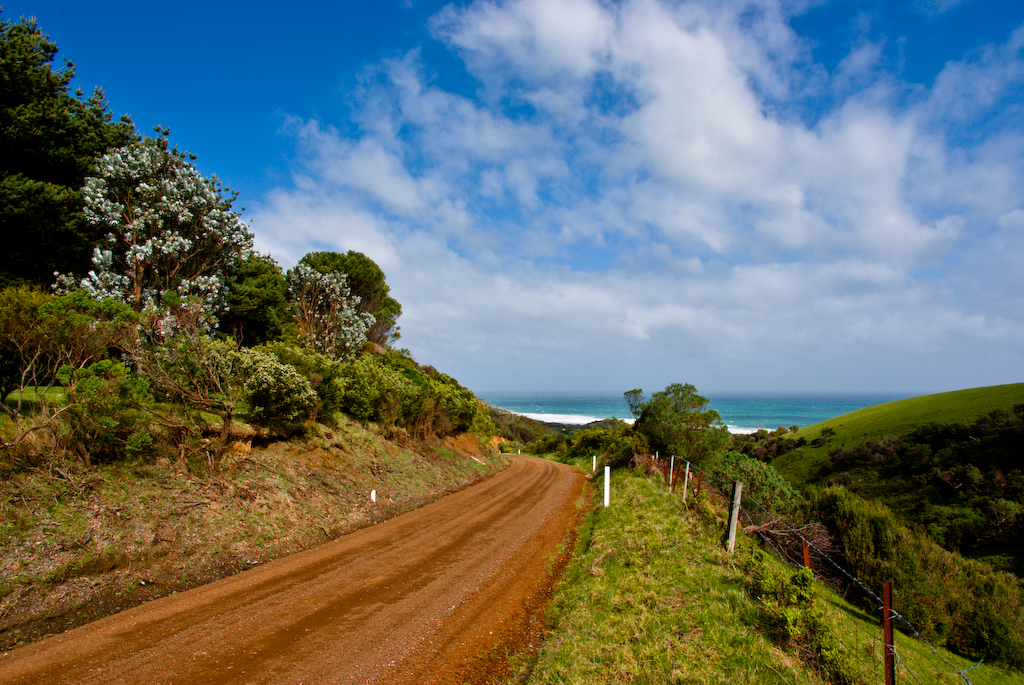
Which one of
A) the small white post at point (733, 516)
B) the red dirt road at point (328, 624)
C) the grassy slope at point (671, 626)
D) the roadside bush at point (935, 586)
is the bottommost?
the roadside bush at point (935, 586)

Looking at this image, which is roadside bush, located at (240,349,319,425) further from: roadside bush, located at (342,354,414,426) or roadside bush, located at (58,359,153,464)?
roadside bush, located at (342,354,414,426)

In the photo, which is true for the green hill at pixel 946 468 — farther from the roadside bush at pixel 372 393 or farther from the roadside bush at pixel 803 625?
the roadside bush at pixel 372 393

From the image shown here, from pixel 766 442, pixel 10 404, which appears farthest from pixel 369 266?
pixel 766 442

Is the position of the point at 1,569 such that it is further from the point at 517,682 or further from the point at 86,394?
the point at 517,682

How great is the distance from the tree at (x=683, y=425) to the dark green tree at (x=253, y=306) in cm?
2140

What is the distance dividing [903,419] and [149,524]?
6583 centimetres

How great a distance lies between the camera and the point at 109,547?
6.75 meters

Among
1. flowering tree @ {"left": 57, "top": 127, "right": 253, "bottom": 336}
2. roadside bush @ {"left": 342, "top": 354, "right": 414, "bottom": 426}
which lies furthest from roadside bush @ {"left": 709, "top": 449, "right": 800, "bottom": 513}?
flowering tree @ {"left": 57, "top": 127, "right": 253, "bottom": 336}

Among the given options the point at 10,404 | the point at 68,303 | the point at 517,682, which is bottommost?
the point at 517,682

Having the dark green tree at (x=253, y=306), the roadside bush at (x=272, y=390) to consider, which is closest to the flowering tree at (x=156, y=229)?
the dark green tree at (x=253, y=306)

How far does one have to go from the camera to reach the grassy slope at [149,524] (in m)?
5.79

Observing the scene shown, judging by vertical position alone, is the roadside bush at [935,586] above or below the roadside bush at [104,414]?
below

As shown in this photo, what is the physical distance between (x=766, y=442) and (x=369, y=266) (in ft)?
176

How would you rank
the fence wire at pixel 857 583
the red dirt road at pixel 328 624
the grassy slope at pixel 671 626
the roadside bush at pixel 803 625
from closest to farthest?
the fence wire at pixel 857 583
the red dirt road at pixel 328 624
the grassy slope at pixel 671 626
the roadside bush at pixel 803 625
